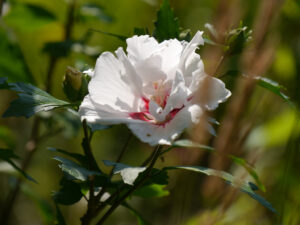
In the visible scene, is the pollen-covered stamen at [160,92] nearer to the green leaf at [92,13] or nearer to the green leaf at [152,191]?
the green leaf at [152,191]

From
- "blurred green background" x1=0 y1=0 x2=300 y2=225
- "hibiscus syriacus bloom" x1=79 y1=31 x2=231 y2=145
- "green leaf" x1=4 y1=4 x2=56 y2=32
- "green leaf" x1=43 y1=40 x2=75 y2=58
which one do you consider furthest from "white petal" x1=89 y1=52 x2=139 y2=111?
"green leaf" x1=4 y1=4 x2=56 y2=32

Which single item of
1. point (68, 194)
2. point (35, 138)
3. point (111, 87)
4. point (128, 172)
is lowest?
point (35, 138)

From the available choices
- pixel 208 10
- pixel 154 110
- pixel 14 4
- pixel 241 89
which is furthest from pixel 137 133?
pixel 208 10

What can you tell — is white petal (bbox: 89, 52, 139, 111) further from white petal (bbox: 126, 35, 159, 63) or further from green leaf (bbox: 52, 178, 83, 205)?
green leaf (bbox: 52, 178, 83, 205)

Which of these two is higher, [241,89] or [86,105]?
[241,89]

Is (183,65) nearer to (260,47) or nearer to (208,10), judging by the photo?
(260,47)

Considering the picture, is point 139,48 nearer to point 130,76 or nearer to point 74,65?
point 130,76

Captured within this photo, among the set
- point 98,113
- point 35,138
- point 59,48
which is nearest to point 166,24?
point 98,113

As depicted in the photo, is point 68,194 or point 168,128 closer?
point 168,128
